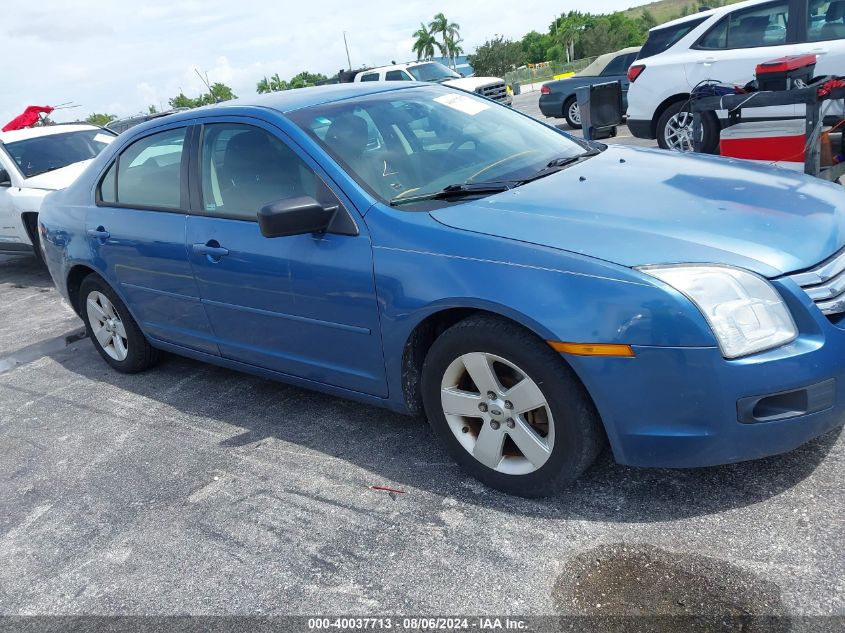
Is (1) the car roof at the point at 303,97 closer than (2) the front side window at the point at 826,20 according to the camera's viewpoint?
Yes

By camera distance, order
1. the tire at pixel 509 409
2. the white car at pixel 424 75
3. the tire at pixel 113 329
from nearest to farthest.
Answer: the tire at pixel 509 409, the tire at pixel 113 329, the white car at pixel 424 75

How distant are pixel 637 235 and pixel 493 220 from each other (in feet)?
1.80

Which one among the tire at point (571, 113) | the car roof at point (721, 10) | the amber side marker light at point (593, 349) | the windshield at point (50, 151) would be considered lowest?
the tire at point (571, 113)

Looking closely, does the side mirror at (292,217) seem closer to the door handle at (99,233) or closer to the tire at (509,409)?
the tire at (509,409)

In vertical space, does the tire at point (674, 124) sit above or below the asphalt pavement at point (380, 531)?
above

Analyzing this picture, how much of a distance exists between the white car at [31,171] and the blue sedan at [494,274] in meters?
4.38

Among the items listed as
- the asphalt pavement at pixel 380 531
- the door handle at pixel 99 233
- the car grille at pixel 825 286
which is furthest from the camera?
the door handle at pixel 99 233

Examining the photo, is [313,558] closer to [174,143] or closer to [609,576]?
[609,576]

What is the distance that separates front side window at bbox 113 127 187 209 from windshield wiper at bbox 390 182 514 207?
1.45 meters

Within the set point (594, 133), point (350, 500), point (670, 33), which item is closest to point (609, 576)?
point (350, 500)

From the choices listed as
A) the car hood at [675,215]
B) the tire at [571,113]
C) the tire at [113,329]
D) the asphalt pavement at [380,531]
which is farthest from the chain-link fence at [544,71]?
the asphalt pavement at [380,531]

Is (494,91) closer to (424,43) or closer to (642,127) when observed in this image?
(642,127)

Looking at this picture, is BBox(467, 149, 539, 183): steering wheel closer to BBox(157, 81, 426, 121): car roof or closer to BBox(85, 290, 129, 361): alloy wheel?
BBox(157, 81, 426, 121): car roof

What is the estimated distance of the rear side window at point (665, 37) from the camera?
352 inches
